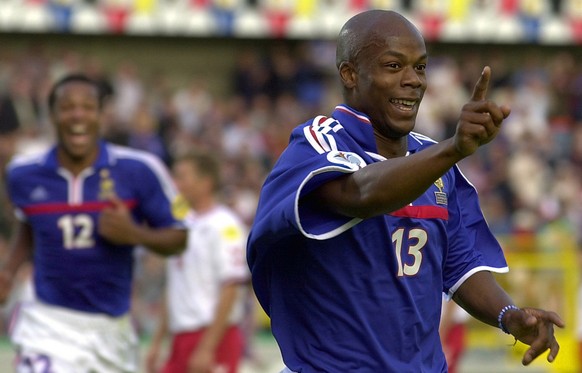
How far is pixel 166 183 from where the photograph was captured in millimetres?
7805

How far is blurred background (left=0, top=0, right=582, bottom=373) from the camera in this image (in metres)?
17.3

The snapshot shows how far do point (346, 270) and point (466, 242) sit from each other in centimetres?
73

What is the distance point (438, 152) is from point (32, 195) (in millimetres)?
4043

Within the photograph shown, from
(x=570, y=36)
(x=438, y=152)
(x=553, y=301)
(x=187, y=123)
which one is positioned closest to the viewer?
(x=438, y=152)

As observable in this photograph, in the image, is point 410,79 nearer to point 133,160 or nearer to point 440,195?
point 440,195

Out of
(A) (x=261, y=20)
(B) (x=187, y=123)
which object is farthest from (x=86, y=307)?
(A) (x=261, y=20)

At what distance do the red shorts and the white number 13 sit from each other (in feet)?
15.7

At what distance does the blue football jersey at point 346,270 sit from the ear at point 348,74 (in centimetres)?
11

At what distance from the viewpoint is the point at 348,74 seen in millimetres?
4852

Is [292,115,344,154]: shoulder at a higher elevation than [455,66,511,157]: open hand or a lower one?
lower

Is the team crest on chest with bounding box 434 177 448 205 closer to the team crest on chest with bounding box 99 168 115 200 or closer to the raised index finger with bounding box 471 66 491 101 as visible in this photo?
the raised index finger with bounding box 471 66 491 101

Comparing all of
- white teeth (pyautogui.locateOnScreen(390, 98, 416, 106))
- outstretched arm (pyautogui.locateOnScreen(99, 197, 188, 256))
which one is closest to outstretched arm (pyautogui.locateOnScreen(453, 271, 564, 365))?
white teeth (pyautogui.locateOnScreen(390, 98, 416, 106))

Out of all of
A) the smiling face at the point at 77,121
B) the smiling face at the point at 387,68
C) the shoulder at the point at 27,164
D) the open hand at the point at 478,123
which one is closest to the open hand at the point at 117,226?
the smiling face at the point at 77,121

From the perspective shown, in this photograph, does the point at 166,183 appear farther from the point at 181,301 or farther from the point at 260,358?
the point at 260,358
